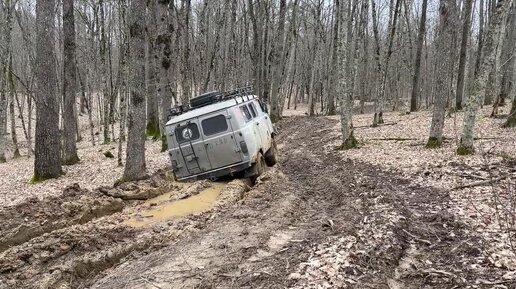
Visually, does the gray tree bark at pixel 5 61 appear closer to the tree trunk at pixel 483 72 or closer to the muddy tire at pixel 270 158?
the muddy tire at pixel 270 158

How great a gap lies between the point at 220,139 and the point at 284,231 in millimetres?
4106

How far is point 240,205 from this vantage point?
28.0ft

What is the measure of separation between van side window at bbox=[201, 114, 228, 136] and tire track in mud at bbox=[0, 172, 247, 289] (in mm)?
1317

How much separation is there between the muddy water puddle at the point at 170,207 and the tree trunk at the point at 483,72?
6.47 m

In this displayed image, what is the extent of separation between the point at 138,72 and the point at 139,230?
5.16 meters

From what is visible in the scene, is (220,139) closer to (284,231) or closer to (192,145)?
(192,145)

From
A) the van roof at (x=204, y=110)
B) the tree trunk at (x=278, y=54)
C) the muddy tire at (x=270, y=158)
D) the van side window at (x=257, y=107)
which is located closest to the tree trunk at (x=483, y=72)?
the muddy tire at (x=270, y=158)

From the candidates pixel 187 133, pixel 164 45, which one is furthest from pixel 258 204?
pixel 164 45

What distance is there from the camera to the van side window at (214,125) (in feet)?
33.8

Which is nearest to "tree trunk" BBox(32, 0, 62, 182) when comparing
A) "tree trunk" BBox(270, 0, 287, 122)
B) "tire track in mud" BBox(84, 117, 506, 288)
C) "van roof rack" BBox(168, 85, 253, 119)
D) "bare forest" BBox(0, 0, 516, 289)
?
"bare forest" BBox(0, 0, 516, 289)

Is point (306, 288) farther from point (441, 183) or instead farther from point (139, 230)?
point (441, 183)

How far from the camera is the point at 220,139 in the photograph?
10250mm

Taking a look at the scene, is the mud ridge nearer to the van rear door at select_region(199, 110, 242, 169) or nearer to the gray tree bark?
the van rear door at select_region(199, 110, 242, 169)

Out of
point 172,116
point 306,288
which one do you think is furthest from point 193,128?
point 306,288
